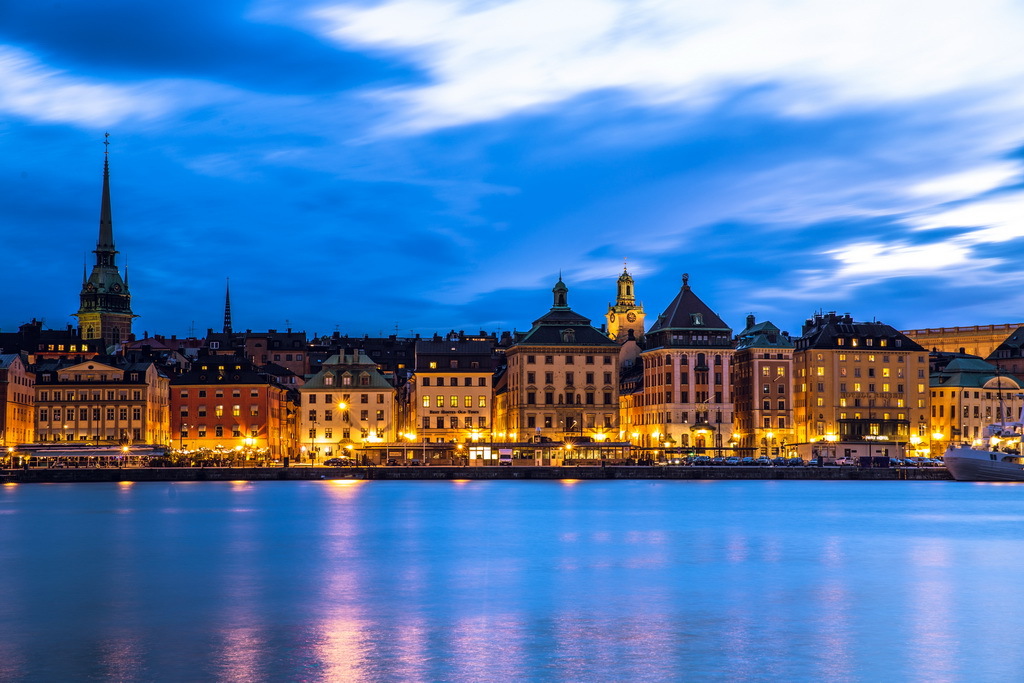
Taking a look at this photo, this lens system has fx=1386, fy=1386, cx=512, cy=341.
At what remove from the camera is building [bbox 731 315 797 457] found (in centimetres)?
14875

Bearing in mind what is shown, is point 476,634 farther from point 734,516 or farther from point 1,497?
point 1,497

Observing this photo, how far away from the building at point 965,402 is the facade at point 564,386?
1634 inches

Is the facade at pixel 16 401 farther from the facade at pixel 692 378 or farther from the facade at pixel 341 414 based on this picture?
the facade at pixel 692 378

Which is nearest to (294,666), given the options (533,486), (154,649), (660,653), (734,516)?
(154,649)

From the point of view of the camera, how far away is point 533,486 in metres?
119

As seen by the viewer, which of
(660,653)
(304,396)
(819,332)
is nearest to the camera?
(660,653)

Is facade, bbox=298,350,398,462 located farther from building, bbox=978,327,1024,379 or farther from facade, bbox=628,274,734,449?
building, bbox=978,327,1024,379

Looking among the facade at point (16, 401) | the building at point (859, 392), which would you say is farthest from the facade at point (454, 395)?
the facade at point (16, 401)

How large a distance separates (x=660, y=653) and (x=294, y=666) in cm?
785

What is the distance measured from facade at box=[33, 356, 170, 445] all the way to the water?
67.3 m

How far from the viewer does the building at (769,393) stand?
14875 cm

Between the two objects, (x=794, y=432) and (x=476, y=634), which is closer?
(x=476, y=634)

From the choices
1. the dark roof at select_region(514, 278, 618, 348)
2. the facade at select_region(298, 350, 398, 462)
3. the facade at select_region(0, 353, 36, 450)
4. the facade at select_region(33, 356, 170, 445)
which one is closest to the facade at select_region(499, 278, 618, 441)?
the dark roof at select_region(514, 278, 618, 348)

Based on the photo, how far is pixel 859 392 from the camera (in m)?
153
